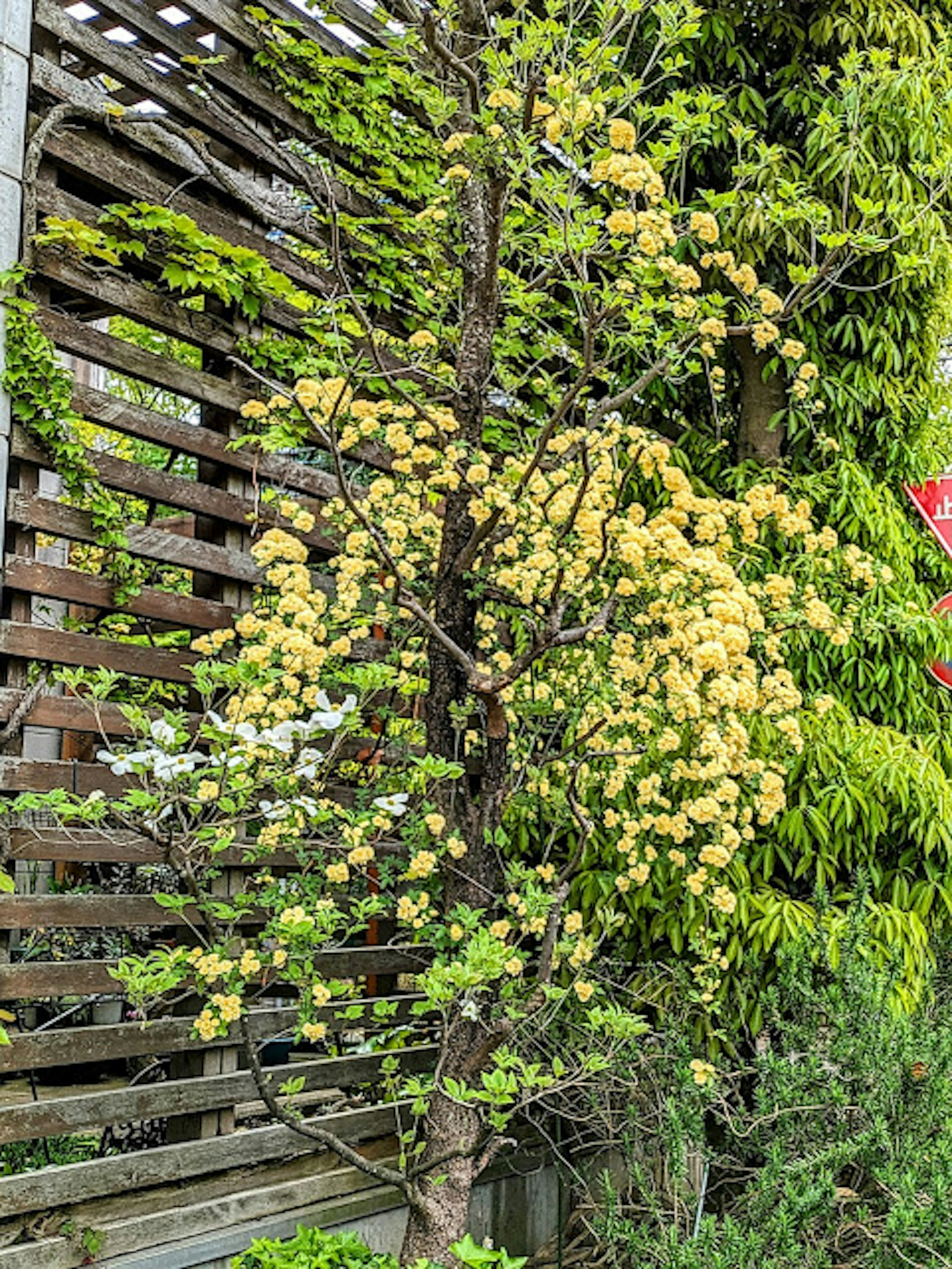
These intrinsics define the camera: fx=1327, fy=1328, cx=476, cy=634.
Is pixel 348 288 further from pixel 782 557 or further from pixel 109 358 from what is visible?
pixel 782 557

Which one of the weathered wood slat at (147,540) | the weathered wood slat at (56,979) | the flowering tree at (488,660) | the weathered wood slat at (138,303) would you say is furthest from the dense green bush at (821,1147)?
the weathered wood slat at (138,303)

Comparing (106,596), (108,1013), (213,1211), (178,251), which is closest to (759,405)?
(178,251)

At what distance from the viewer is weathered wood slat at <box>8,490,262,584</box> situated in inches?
103

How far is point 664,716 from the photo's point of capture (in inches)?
112

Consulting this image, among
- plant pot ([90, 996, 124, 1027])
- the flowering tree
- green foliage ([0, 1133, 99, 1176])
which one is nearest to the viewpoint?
the flowering tree

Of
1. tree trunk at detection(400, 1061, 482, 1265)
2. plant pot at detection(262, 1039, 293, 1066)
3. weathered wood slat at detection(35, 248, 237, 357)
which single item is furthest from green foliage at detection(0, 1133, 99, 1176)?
weathered wood slat at detection(35, 248, 237, 357)

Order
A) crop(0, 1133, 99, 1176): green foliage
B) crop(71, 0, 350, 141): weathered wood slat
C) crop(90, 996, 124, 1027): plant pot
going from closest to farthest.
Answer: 1. crop(71, 0, 350, 141): weathered wood slat
2. crop(0, 1133, 99, 1176): green foliage
3. crop(90, 996, 124, 1027): plant pot

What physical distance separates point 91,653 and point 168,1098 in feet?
3.10

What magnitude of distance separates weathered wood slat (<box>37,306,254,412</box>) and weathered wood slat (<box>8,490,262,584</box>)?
0.79 ft

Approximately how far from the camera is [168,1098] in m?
2.77

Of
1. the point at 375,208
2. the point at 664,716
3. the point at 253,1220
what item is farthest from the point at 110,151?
the point at 253,1220

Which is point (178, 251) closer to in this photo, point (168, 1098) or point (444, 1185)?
point (168, 1098)

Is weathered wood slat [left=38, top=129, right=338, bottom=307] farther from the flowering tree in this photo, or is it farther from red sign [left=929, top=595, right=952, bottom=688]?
red sign [left=929, top=595, right=952, bottom=688]

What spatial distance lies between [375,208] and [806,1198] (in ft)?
8.94
